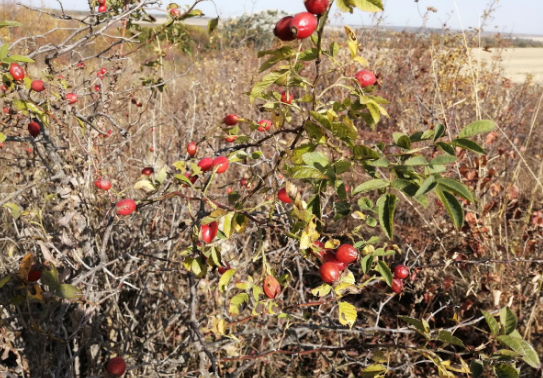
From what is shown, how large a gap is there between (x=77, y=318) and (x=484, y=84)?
461 centimetres

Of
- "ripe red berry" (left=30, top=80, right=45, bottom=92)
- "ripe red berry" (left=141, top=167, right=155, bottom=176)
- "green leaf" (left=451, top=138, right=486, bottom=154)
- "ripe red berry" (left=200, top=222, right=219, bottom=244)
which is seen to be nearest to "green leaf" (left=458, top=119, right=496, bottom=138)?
"green leaf" (left=451, top=138, right=486, bottom=154)

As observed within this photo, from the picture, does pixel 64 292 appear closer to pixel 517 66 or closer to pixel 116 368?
pixel 116 368

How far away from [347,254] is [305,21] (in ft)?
1.83

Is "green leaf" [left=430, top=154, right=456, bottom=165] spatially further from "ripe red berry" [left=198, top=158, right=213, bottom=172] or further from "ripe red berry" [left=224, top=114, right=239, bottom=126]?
"ripe red berry" [left=224, top=114, right=239, bottom=126]

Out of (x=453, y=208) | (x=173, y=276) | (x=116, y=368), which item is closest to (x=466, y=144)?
(x=453, y=208)

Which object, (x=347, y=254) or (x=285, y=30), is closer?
(x=285, y=30)

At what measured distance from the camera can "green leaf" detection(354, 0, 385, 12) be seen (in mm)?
633

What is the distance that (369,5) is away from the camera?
0.64m

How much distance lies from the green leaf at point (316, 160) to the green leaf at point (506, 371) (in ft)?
1.96

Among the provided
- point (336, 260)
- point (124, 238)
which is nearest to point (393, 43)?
point (124, 238)

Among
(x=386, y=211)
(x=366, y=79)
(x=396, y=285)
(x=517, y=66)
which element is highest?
(x=517, y=66)

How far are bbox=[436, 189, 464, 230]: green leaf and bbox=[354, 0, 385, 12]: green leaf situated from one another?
0.32m

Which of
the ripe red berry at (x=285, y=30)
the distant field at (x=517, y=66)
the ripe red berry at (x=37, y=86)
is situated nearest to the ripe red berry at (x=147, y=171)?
the ripe red berry at (x=37, y=86)

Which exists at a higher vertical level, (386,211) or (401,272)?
(386,211)
